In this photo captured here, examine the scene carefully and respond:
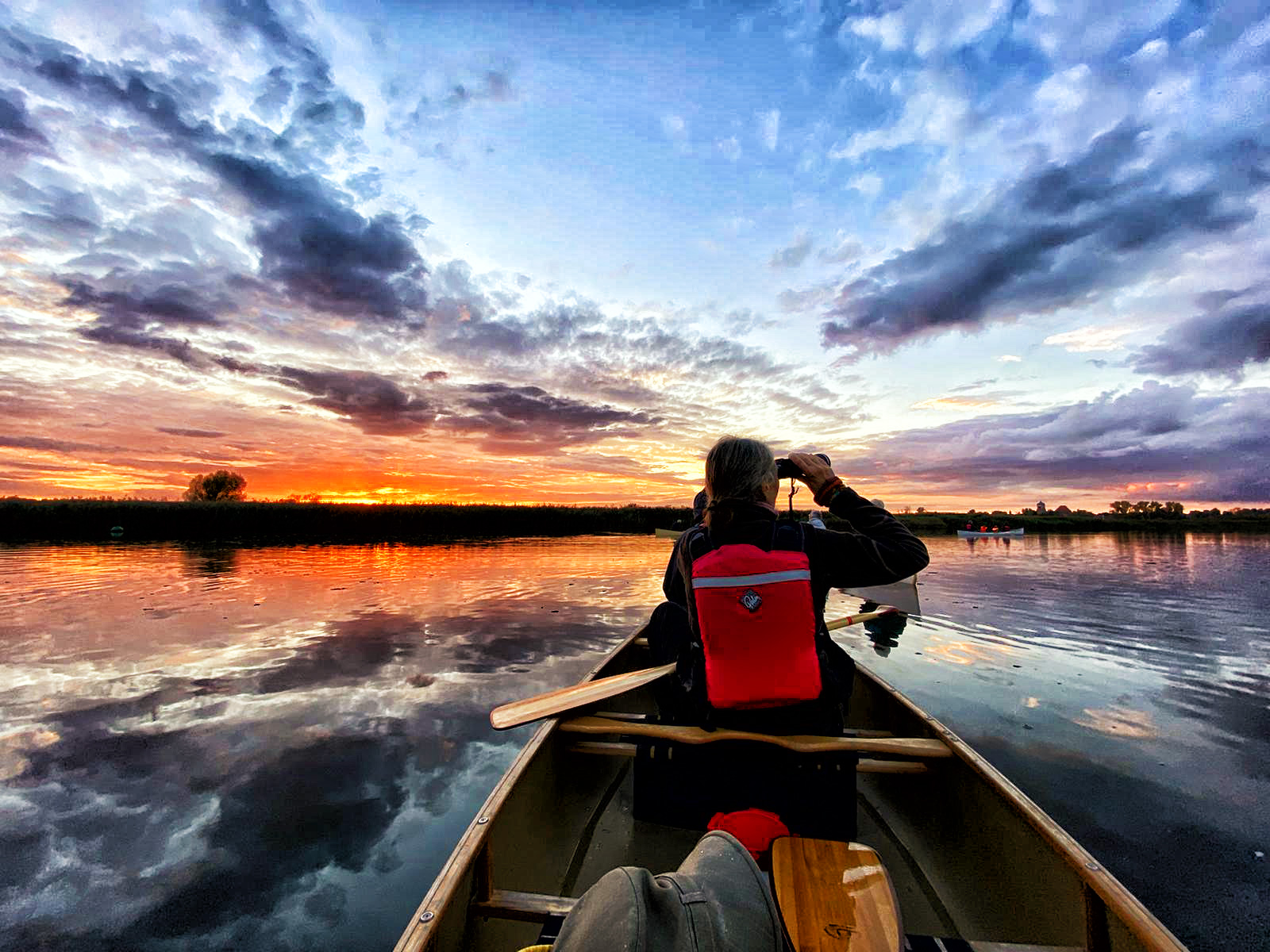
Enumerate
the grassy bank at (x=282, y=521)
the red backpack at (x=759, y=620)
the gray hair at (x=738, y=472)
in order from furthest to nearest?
the grassy bank at (x=282, y=521), the gray hair at (x=738, y=472), the red backpack at (x=759, y=620)

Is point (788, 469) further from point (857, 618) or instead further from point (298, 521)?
point (298, 521)

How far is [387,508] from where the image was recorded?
47344 mm

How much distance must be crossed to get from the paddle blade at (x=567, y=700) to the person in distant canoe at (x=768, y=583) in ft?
2.94

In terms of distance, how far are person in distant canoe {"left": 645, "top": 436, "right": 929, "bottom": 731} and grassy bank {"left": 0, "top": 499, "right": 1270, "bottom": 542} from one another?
31497 millimetres

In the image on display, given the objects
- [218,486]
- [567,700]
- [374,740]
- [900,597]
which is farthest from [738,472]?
[218,486]

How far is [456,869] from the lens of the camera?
2.11m

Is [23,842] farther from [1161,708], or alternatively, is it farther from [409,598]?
[1161,708]

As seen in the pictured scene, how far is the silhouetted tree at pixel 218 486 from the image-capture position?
7494 centimetres

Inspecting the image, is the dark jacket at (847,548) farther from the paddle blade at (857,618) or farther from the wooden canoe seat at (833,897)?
the paddle blade at (857,618)

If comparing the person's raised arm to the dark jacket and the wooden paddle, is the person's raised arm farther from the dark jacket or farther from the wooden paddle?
the wooden paddle

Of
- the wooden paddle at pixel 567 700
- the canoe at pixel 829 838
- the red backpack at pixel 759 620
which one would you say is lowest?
the canoe at pixel 829 838

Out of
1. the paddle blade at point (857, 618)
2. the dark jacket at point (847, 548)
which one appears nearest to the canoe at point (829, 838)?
the dark jacket at point (847, 548)

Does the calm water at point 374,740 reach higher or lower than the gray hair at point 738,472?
lower

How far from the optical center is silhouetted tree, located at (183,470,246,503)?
246 ft
